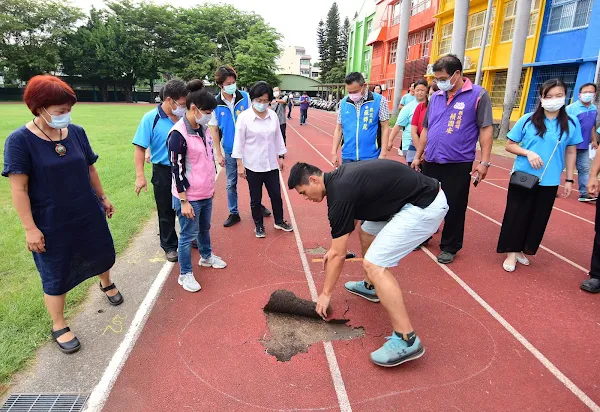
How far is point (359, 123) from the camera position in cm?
442

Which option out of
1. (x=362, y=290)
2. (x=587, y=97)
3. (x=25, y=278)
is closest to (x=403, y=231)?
(x=362, y=290)

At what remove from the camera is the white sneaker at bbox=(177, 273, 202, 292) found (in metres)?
3.55

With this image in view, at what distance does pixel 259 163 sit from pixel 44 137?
2.44 metres

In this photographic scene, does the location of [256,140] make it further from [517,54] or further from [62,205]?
[517,54]

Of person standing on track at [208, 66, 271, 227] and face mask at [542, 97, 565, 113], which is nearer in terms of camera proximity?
face mask at [542, 97, 565, 113]

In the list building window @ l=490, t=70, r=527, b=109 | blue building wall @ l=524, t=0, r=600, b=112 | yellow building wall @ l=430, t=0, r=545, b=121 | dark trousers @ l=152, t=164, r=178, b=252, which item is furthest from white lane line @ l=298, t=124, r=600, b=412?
building window @ l=490, t=70, r=527, b=109

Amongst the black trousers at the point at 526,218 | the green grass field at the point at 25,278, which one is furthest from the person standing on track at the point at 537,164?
the green grass field at the point at 25,278

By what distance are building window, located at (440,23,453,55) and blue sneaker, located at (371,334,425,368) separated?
74.6ft

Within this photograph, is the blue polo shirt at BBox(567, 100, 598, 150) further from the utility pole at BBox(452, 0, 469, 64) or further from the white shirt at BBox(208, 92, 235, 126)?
the utility pole at BBox(452, 0, 469, 64)

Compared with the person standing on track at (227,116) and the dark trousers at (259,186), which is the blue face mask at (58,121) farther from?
the person standing on track at (227,116)

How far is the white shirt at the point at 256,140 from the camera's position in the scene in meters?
4.55

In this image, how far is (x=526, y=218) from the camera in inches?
156

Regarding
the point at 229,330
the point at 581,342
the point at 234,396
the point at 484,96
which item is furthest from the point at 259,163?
the point at 581,342

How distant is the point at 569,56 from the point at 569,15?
145 cm
